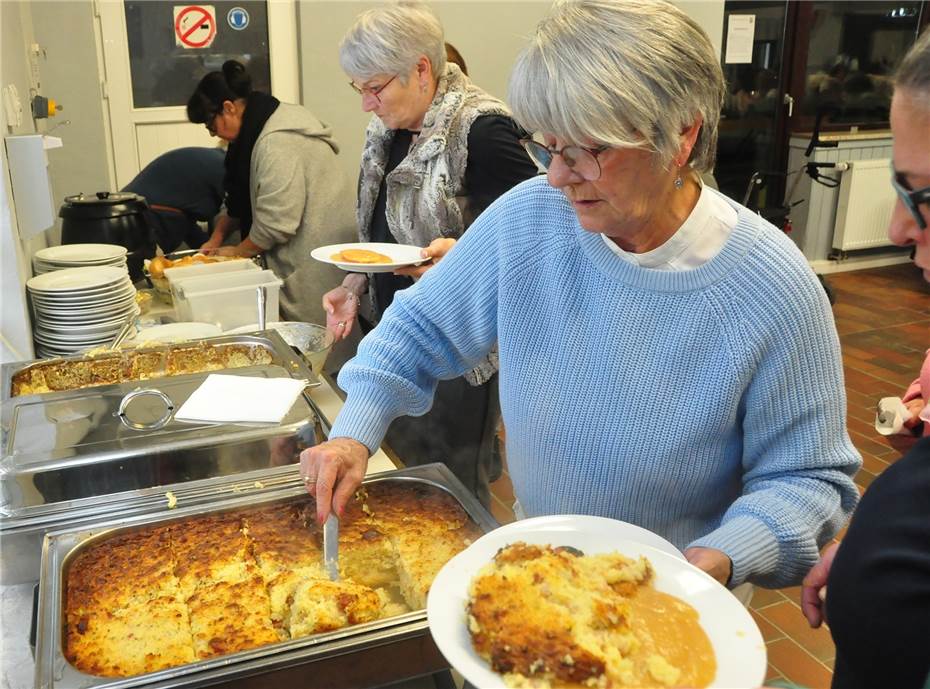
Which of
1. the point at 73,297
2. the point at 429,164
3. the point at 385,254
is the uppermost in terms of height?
the point at 429,164

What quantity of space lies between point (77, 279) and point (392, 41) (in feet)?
3.31

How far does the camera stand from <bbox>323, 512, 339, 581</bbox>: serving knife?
3.67ft

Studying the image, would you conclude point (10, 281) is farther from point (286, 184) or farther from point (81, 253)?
point (286, 184)

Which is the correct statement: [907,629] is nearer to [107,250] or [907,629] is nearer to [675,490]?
[675,490]

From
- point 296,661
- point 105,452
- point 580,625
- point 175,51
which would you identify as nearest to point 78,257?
point 105,452

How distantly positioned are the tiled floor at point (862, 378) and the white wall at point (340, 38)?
196cm

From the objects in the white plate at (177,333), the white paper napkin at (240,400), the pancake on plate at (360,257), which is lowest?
the white plate at (177,333)

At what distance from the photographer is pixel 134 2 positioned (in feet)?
12.5

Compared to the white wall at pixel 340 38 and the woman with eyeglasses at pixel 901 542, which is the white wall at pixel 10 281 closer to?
the woman with eyeglasses at pixel 901 542

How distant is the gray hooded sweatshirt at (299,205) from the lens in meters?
2.84

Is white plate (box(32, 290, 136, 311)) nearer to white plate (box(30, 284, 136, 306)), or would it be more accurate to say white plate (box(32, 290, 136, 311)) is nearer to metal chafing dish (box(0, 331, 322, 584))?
white plate (box(30, 284, 136, 306))

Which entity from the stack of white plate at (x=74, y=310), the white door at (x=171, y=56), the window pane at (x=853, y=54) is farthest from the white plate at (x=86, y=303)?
the window pane at (x=853, y=54)

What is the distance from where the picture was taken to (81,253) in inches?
94.7

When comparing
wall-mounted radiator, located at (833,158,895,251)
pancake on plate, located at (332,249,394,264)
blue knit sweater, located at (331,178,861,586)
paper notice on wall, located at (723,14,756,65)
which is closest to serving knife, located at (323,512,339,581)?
blue knit sweater, located at (331,178,861,586)
